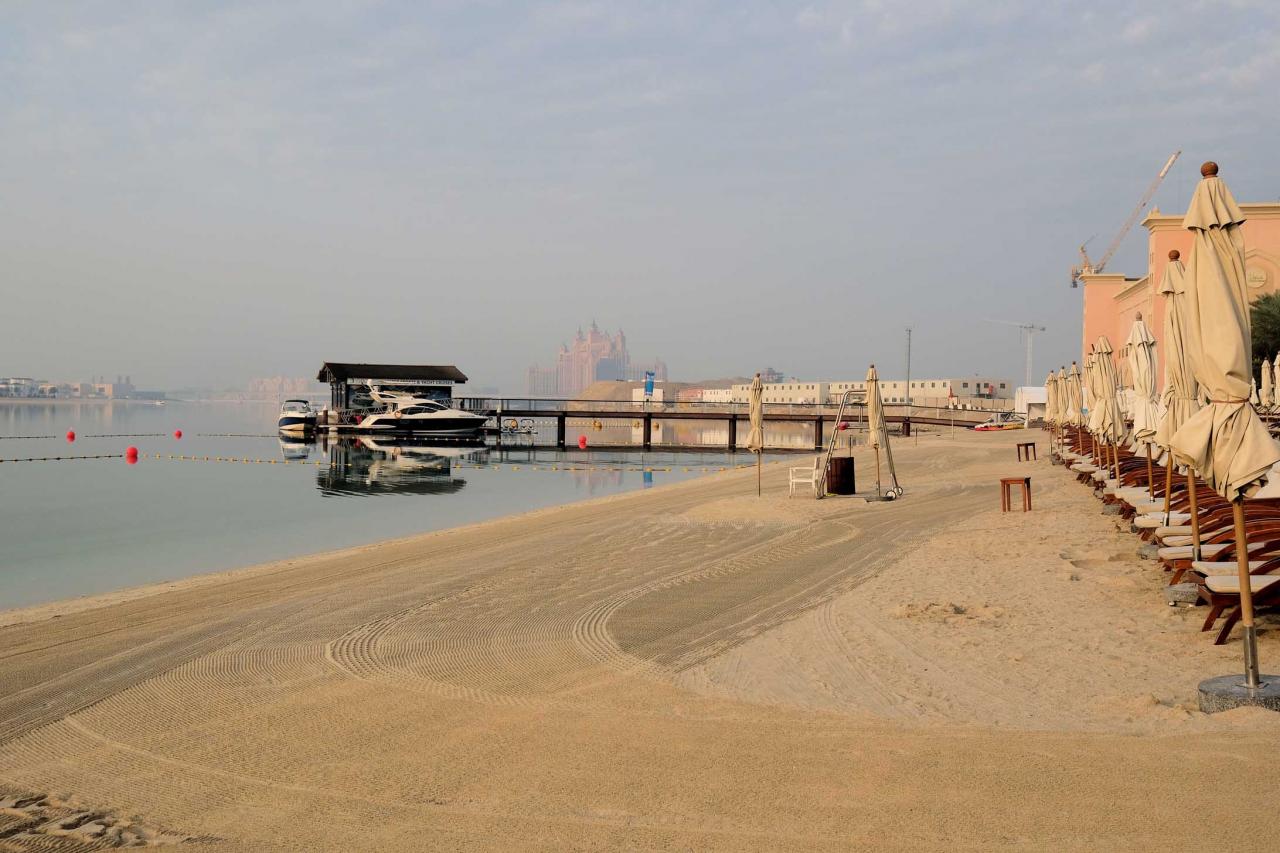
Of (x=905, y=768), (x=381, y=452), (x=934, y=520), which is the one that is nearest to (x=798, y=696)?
(x=905, y=768)

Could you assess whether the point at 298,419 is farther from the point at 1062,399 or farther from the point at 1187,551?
the point at 1187,551

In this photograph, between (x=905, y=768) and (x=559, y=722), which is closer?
(x=905, y=768)

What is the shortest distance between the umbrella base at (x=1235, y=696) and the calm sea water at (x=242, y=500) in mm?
16494

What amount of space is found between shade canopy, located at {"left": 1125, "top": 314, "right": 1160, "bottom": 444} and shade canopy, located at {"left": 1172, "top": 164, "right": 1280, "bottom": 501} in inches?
301

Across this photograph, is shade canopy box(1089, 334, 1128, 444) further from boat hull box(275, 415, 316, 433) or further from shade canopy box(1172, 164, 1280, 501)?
boat hull box(275, 415, 316, 433)

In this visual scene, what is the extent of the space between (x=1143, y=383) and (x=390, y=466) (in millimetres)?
40675

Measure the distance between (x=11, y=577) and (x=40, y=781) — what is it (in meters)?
15.1

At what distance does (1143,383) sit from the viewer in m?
13.7

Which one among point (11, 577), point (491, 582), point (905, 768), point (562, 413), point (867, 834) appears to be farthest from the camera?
point (562, 413)

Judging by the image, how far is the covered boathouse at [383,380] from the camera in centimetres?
7856

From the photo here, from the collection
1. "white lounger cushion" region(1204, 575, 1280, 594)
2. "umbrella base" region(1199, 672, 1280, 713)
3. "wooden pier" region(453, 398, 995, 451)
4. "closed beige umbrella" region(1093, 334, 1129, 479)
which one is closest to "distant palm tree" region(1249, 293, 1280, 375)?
"wooden pier" region(453, 398, 995, 451)

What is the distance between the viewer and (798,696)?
6395mm

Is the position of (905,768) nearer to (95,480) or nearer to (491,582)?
(491,582)

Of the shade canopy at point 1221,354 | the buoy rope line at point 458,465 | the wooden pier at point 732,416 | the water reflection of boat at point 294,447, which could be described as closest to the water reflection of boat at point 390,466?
the buoy rope line at point 458,465
